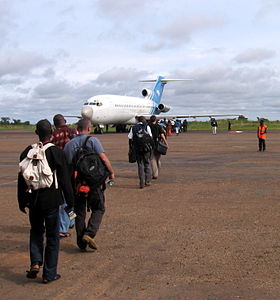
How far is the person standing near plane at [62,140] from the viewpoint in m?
7.17

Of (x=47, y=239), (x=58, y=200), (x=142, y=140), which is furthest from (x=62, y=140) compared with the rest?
(x=142, y=140)

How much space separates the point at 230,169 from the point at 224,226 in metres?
8.15

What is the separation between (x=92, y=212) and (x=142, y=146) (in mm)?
5323

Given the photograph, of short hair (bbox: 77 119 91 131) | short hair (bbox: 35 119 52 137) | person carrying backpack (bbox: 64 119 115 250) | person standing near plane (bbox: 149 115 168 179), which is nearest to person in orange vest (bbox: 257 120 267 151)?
person standing near plane (bbox: 149 115 168 179)

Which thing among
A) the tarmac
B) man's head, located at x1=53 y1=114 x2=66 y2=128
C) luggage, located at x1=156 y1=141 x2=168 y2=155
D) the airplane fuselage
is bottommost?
the tarmac

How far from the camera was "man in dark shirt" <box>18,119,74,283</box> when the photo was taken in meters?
5.19

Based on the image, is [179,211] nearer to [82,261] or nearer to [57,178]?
[82,261]

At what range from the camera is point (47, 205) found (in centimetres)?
519

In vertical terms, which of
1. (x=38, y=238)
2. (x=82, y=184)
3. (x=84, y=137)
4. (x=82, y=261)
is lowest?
(x=82, y=261)

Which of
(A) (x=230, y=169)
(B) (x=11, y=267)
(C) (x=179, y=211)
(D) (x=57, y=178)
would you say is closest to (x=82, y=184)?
(D) (x=57, y=178)

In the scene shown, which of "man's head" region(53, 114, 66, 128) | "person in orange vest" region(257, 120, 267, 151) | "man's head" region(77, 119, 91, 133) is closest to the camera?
"man's head" region(77, 119, 91, 133)

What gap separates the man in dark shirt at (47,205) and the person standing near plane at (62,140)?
5.51 feet

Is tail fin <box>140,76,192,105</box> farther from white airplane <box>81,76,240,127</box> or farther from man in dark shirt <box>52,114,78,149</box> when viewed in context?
man in dark shirt <box>52,114,78,149</box>

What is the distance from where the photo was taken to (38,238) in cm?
541
